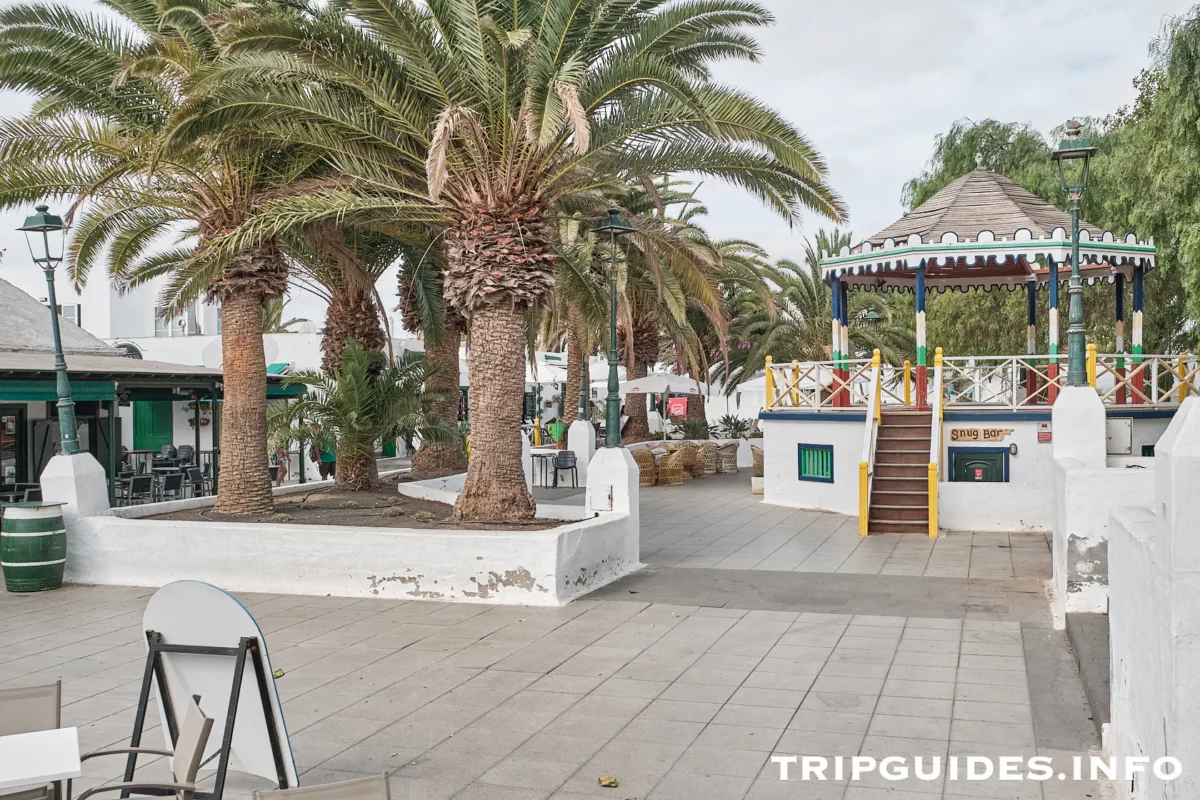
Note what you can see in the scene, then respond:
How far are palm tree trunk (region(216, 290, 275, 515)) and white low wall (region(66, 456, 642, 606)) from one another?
1475 millimetres

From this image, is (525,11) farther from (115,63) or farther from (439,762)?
(439,762)

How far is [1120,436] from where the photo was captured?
666 inches

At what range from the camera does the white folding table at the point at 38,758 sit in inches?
153

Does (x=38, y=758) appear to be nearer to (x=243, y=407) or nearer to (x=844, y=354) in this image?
(x=243, y=407)

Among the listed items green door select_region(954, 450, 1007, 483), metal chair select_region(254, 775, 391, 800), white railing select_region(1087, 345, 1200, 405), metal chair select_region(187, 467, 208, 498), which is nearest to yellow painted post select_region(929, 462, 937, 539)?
green door select_region(954, 450, 1007, 483)

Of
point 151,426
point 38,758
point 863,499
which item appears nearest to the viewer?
point 38,758

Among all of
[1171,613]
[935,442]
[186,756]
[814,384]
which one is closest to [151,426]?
[814,384]

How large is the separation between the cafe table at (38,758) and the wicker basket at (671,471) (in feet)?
65.0

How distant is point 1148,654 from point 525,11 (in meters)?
9.57

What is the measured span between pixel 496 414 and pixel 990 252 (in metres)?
11.4

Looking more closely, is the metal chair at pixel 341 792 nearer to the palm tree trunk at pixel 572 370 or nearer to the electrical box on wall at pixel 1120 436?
the electrical box on wall at pixel 1120 436

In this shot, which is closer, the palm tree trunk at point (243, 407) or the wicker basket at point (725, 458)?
the palm tree trunk at point (243, 407)

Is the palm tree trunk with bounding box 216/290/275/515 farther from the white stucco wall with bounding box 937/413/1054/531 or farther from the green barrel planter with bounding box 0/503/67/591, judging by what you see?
the white stucco wall with bounding box 937/413/1054/531

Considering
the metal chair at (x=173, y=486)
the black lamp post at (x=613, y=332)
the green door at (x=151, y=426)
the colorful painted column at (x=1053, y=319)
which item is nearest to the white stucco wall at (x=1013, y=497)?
the colorful painted column at (x=1053, y=319)
